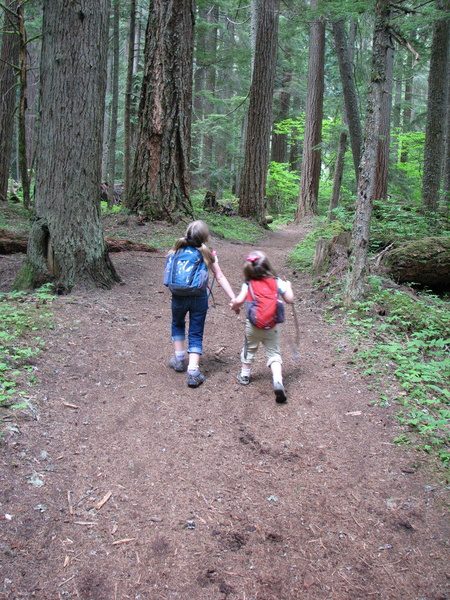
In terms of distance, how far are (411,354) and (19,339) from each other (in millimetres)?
4261

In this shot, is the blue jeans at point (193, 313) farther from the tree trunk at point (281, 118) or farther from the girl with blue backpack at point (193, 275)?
the tree trunk at point (281, 118)

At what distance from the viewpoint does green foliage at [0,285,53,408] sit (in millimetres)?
3965

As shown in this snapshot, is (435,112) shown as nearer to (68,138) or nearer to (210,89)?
(68,138)

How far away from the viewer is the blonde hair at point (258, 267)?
431 cm

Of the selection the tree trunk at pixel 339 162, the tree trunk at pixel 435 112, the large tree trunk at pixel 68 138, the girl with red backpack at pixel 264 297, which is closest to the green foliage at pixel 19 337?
the large tree trunk at pixel 68 138

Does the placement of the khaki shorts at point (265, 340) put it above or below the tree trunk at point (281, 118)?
below

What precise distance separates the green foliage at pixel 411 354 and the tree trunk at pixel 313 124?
40.5 feet

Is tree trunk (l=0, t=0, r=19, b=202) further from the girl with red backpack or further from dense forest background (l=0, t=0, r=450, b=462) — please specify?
the girl with red backpack

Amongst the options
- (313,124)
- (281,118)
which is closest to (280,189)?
(281,118)

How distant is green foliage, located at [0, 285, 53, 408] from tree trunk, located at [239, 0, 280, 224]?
1008 centimetres

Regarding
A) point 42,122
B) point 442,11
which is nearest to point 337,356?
point 42,122

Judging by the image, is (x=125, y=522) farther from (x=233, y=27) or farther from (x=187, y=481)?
(x=233, y=27)

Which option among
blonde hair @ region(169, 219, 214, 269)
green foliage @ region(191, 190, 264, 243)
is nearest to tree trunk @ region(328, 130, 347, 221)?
green foliage @ region(191, 190, 264, 243)

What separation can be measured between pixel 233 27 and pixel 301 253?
949 inches
